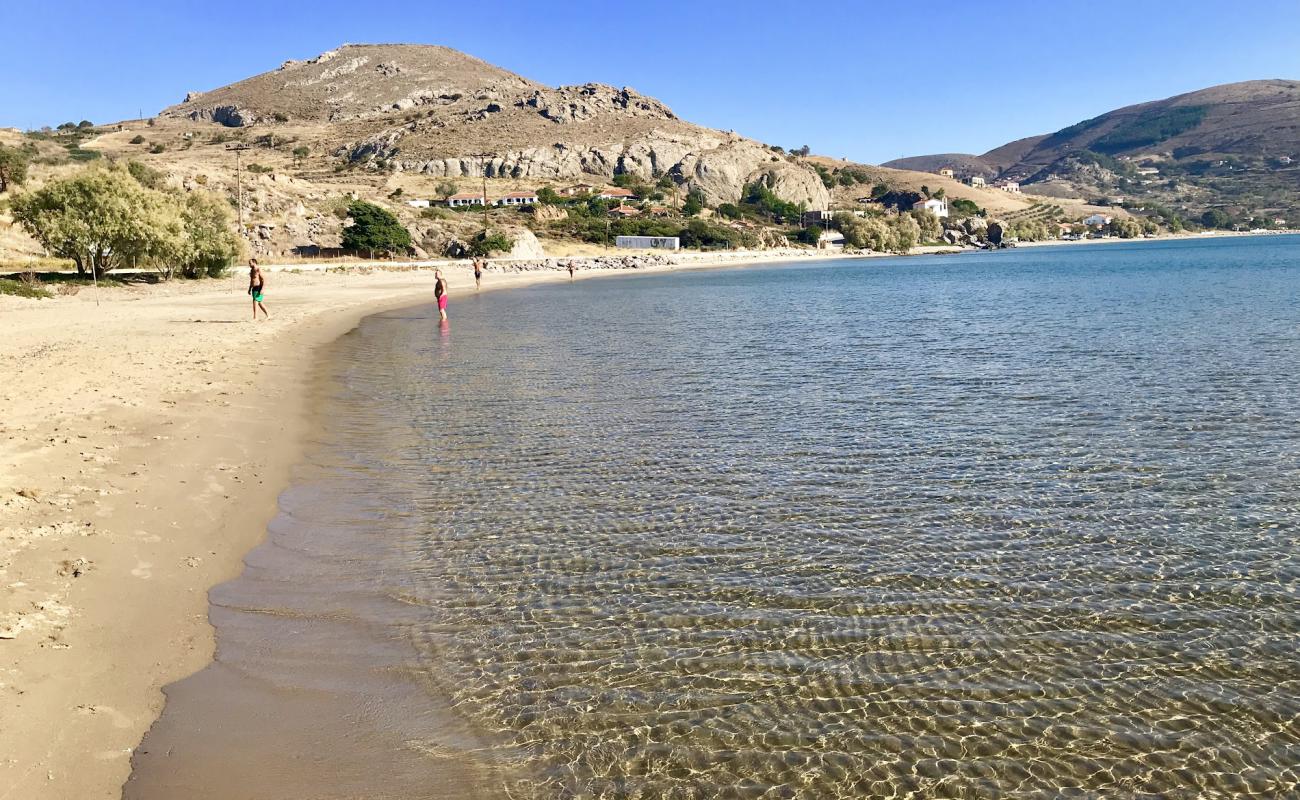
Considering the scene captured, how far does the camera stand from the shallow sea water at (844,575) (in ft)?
17.3

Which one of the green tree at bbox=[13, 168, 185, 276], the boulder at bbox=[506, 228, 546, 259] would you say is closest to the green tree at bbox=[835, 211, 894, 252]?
the boulder at bbox=[506, 228, 546, 259]

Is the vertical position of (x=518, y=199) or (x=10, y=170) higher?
(x=518, y=199)

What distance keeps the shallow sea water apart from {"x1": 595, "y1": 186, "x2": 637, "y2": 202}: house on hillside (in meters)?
135

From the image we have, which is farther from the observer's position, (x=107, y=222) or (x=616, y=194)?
(x=616, y=194)

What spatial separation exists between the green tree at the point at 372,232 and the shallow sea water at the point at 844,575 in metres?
64.6

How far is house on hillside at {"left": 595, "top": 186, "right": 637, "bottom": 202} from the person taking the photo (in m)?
149

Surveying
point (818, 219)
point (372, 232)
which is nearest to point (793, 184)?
point (818, 219)

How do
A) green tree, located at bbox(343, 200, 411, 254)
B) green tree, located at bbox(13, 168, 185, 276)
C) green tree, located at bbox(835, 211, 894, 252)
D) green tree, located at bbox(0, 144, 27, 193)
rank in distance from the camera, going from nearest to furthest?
green tree, located at bbox(13, 168, 185, 276), green tree, located at bbox(0, 144, 27, 193), green tree, located at bbox(343, 200, 411, 254), green tree, located at bbox(835, 211, 894, 252)

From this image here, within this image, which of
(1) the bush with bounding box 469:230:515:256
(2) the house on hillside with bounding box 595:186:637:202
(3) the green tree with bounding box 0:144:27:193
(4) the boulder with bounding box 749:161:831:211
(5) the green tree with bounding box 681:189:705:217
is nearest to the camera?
(3) the green tree with bounding box 0:144:27:193

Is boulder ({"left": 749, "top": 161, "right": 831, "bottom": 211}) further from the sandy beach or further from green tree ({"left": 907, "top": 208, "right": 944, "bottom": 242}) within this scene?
the sandy beach

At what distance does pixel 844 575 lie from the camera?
308 inches

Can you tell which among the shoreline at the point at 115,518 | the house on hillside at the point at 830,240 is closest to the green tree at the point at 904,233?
the house on hillside at the point at 830,240

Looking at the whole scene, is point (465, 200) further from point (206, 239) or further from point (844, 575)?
point (844, 575)

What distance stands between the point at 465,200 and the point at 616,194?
34029 mm
